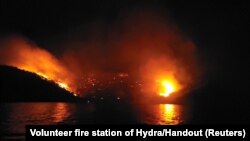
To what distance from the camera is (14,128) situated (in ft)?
246

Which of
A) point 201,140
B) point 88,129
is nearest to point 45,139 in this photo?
point 88,129

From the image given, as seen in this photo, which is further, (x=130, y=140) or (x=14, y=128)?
(x=14, y=128)

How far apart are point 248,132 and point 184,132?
30.9 ft

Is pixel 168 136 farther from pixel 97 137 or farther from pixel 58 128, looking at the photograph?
pixel 58 128

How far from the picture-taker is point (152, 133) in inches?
2046

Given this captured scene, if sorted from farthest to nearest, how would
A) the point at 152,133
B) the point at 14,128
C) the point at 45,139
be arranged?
the point at 14,128 → the point at 152,133 → the point at 45,139

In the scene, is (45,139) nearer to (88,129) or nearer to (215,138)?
(88,129)

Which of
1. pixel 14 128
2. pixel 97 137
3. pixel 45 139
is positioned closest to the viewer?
pixel 45 139
